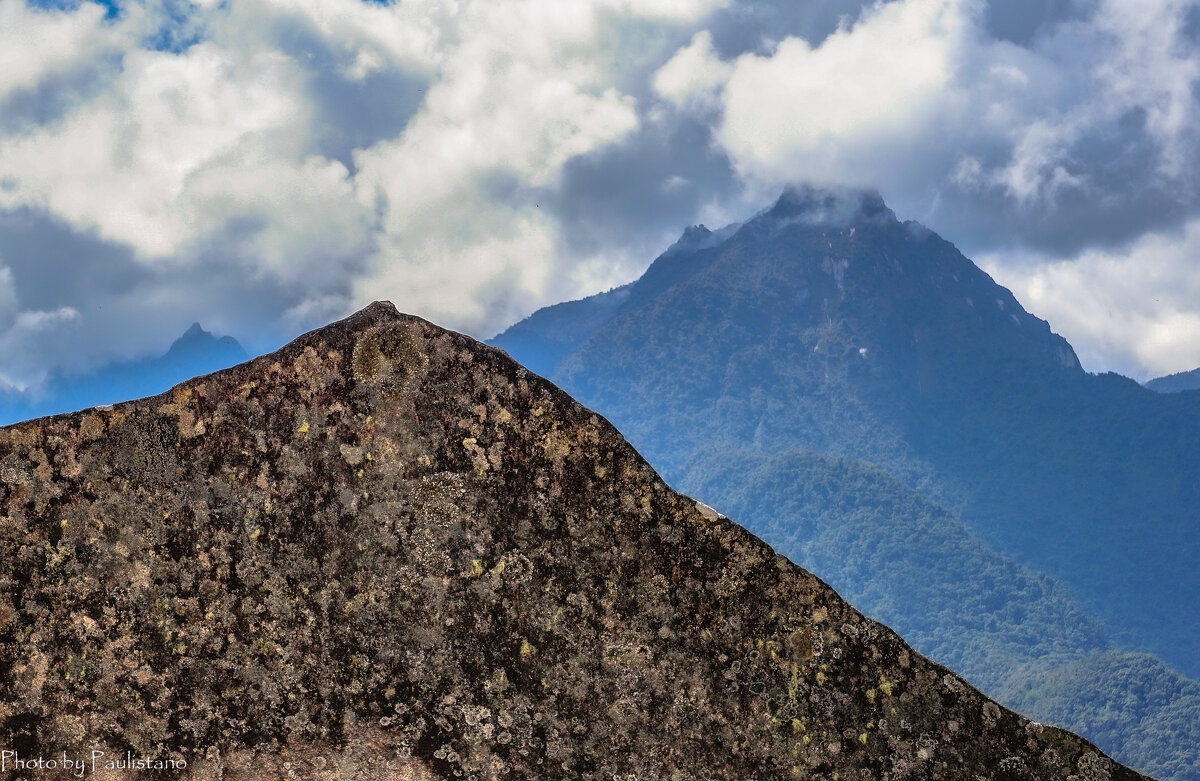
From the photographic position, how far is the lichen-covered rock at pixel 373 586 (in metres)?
4.07

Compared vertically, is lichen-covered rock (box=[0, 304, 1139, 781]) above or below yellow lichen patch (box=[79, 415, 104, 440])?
below

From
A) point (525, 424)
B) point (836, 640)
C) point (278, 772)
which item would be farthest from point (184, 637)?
point (836, 640)

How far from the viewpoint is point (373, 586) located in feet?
13.5

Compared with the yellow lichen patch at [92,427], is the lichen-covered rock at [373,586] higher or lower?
lower

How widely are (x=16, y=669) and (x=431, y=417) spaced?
79.9 inches

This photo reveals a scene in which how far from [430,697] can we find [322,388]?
1371mm

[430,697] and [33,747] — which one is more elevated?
[430,697]

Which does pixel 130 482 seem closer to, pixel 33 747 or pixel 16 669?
pixel 16 669

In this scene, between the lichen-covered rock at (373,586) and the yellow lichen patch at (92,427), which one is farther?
the yellow lichen patch at (92,427)

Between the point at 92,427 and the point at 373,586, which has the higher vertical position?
the point at 92,427

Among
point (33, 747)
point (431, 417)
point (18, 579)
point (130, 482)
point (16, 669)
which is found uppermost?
point (431, 417)

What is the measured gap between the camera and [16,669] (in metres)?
4.12

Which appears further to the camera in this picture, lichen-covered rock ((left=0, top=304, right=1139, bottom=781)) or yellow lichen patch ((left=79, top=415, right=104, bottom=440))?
yellow lichen patch ((left=79, top=415, right=104, bottom=440))

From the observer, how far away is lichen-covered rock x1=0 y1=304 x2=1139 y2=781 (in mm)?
4070
